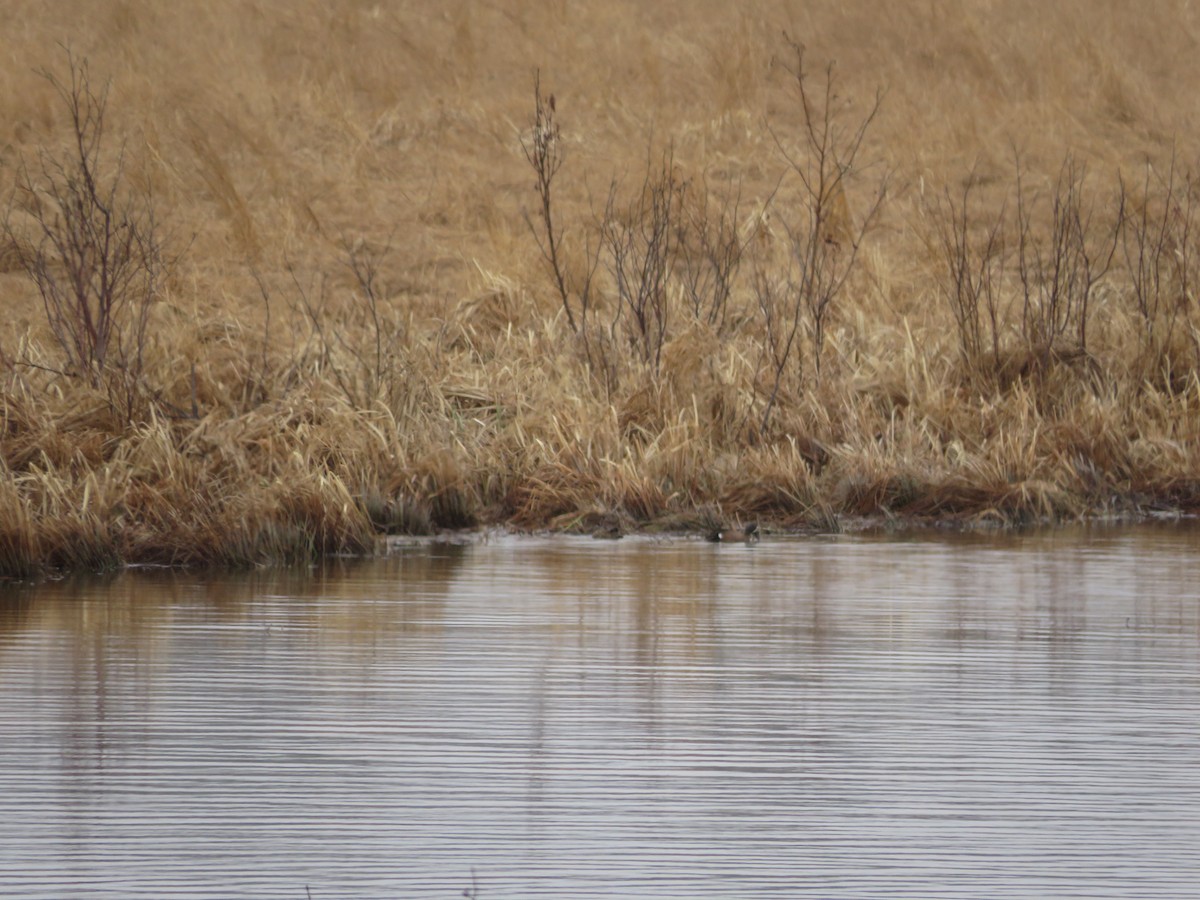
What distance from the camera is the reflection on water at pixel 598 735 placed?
4965mm

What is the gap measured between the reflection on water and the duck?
1.67m

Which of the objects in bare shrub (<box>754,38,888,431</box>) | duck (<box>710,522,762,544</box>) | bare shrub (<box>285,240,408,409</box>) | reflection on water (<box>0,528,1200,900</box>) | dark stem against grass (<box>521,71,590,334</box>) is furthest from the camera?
dark stem against grass (<box>521,71,590,334</box>)

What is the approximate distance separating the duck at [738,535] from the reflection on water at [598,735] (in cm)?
167

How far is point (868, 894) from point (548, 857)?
2.35 ft

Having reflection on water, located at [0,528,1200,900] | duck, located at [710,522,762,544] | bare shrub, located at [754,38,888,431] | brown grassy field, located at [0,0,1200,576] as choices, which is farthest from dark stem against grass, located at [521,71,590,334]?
reflection on water, located at [0,528,1200,900]

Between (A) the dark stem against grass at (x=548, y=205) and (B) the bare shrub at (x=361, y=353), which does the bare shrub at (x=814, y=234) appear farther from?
(B) the bare shrub at (x=361, y=353)

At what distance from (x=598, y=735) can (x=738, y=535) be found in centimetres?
557

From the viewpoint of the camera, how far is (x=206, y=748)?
20.0 feet

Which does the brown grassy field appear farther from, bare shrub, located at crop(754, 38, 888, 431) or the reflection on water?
the reflection on water

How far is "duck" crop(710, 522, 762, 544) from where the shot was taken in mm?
11695

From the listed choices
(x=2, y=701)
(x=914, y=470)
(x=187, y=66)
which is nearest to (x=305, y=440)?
(x=914, y=470)

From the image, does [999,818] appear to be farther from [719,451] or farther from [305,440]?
[719,451]

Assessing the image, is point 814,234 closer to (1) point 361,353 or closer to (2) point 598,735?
(1) point 361,353

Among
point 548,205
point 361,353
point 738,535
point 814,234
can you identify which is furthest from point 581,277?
point 738,535
